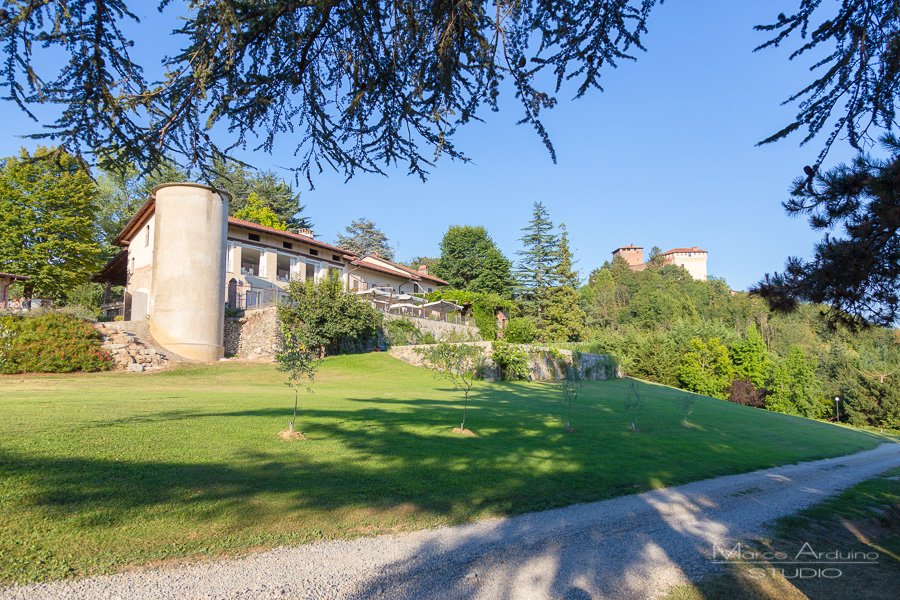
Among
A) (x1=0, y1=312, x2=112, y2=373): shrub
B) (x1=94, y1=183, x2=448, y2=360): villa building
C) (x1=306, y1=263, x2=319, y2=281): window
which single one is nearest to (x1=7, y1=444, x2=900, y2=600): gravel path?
(x1=0, y1=312, x2=112, y2=373): shrub

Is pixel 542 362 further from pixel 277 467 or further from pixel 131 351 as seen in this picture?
pixel 277 467

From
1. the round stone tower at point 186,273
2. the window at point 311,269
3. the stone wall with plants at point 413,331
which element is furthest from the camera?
the window at point 311,269

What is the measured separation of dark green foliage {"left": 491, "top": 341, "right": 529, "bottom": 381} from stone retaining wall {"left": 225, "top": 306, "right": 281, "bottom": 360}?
12014 mm

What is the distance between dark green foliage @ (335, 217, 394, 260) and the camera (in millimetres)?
66875

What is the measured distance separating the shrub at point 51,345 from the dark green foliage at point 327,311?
8351 mm

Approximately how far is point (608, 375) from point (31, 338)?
34561mm

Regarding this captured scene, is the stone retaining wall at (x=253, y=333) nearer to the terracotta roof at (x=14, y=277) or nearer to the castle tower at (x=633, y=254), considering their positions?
the terracotta roof at (x=14, y=277)

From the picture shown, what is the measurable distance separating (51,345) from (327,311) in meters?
11.6

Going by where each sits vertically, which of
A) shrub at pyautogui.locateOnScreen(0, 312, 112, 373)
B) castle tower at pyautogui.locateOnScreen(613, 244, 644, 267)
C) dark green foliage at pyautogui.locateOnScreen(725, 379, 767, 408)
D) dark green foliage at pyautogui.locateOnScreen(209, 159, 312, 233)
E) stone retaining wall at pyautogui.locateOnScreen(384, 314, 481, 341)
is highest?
castle tower at pyautogui.locateOnScreen(613, 244, 644, 267)

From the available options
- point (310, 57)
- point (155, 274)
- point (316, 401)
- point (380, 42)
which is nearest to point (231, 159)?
point (310, 57)

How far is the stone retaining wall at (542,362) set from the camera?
26.7m

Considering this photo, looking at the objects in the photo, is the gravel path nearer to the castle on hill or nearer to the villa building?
the villa building

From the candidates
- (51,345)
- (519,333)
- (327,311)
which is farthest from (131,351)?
(519,333)

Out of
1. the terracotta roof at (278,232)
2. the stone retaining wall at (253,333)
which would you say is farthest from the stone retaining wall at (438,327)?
the terracotta roof at (278,232)
